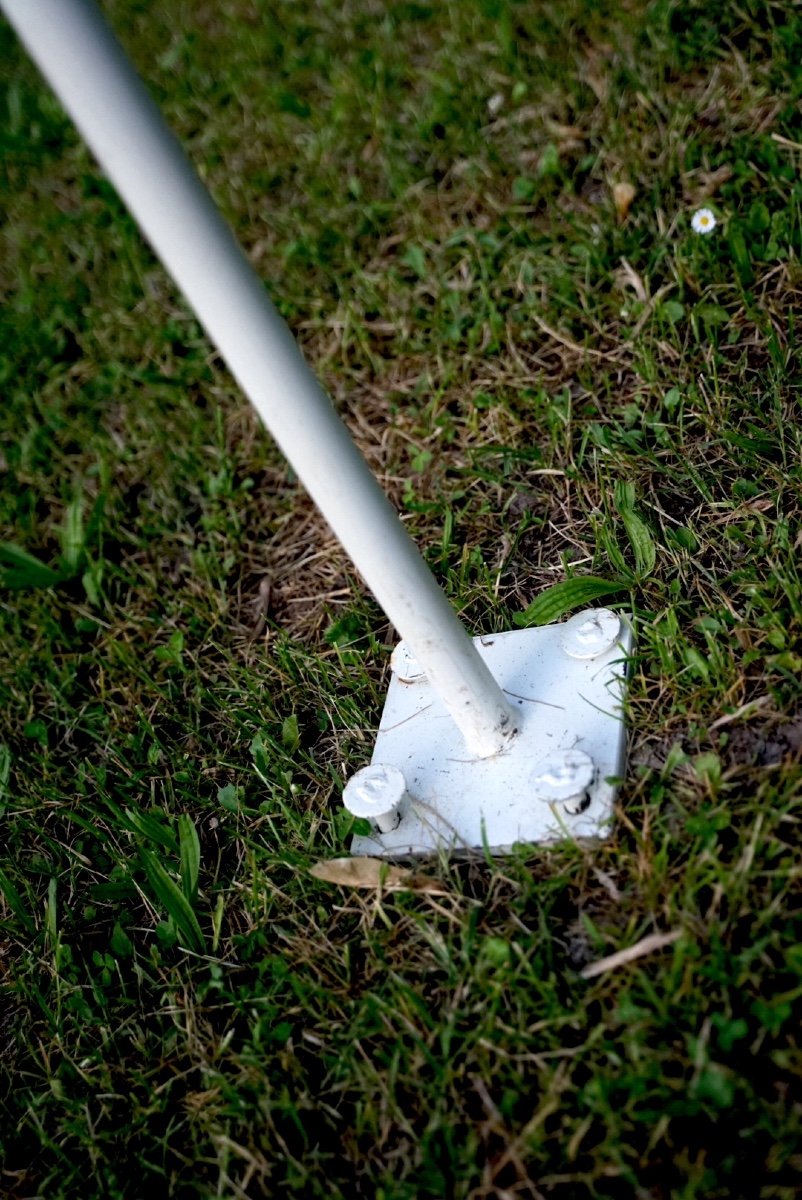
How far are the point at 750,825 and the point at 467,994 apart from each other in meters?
0.45

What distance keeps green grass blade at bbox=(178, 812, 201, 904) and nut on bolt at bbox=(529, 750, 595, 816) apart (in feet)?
1.89

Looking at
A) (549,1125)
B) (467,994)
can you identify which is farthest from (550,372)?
(549,1125)

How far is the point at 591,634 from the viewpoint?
1.71 meters

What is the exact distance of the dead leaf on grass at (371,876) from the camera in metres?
1.56

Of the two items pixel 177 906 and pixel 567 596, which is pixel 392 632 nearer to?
pixel 567 596

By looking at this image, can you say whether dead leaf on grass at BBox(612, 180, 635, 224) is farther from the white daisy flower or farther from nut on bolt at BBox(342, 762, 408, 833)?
nut on bolt at BBox(342, 762, 408, 833)

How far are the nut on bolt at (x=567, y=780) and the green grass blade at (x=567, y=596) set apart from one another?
1.00 ft

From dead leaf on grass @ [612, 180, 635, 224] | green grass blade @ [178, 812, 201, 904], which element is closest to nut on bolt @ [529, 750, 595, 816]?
green grass blade @ [178, 812, 201, 904]

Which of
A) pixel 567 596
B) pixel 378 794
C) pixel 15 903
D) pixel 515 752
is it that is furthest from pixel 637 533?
pixel 15 903

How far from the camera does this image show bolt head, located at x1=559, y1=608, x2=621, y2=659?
1.69m

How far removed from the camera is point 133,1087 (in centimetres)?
152

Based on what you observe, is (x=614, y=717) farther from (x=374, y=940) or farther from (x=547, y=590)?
(x=374, y=940)

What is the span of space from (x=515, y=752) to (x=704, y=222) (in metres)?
1.26

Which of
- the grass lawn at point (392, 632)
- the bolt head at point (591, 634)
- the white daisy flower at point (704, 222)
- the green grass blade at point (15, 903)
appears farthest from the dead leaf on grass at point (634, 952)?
the white daisy flower at point (704, 222)
